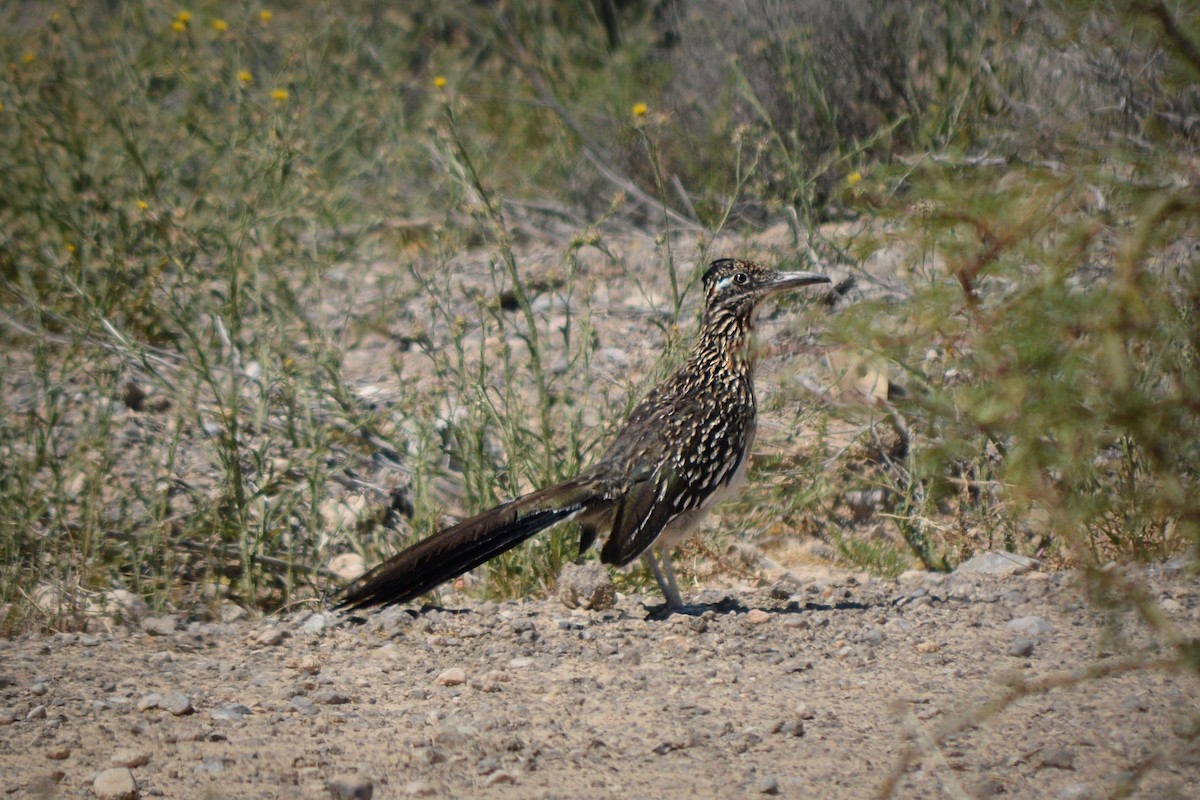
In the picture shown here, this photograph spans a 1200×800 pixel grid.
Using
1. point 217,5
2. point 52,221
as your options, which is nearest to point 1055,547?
point 52,221

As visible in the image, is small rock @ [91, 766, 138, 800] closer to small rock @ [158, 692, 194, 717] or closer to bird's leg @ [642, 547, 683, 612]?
small rock @ [158, 692, 194, 717]

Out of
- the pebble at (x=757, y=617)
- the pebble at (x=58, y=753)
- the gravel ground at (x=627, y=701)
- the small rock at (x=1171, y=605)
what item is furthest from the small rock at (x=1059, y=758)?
the pebble at (x=58, y=753)

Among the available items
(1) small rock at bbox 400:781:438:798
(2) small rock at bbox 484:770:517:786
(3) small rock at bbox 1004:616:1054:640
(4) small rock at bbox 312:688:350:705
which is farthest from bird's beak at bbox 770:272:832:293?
(1) small rock at bbox 400:781:438:798

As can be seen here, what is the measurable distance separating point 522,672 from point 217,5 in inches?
317

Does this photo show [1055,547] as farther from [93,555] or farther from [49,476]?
[49,476]

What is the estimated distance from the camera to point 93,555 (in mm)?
5312

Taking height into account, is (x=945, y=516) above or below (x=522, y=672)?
below

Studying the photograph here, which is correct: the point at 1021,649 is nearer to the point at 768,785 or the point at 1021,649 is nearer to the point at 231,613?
the point at 768,785

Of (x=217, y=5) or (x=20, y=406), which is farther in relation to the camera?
(x=217, y=5)

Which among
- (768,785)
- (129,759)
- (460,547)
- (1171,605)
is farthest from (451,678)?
(1171,605)

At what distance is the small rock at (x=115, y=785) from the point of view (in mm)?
3363

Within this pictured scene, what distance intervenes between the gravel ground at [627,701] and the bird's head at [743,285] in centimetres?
124

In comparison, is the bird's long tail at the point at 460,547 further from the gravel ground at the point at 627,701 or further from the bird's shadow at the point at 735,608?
the bird's shadow at the point at 735,608

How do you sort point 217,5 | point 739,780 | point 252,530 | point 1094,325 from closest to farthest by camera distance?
point 1094,325
point 739,780
point 252,530
point 217,5
